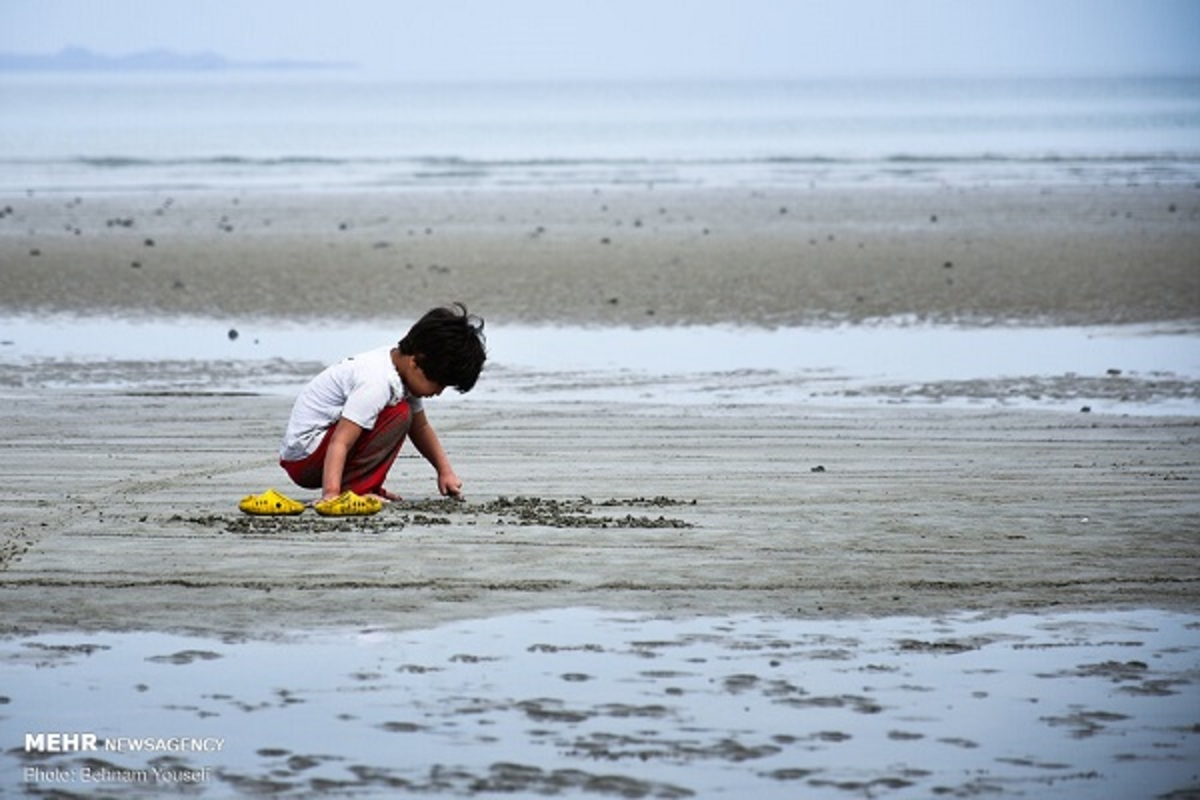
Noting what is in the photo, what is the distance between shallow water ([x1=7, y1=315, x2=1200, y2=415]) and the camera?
14969 millimetres

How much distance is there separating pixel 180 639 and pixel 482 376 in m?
8.44

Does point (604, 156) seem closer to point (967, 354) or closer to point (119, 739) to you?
point (967, 354)

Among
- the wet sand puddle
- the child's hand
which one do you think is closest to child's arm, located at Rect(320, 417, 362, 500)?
the child's hand

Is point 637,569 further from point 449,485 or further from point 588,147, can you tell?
point 588,147

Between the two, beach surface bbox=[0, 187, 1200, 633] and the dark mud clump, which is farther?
the dark mud clump

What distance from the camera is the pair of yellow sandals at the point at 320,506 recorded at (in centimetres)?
966

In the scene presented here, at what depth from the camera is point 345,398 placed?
32.5 feet

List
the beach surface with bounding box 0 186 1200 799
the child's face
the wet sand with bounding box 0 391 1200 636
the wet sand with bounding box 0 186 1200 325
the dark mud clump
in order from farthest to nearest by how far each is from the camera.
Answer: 1. the wet sand with bounding box 0 186 1200 325
2. the child's face
3. the dark mud clump
4. the wet sand with bounding box 0 391 1200 636
5. the beach surface with bounding box 0 186 1200 799

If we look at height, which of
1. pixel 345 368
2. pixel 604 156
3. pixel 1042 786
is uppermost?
pixel 604 156

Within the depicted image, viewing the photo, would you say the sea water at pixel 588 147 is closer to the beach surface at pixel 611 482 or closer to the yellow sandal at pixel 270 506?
the beach surface at pixel 611 482

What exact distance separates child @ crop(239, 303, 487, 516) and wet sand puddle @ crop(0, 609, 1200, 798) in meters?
2.08

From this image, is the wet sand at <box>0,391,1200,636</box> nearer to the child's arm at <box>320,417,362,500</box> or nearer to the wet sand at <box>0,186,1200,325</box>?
the child's arm at <box>320,417,362,500</box>

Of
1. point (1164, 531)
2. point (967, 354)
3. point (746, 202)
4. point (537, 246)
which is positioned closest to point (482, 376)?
point (967, 354)

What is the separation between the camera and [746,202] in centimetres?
3678
